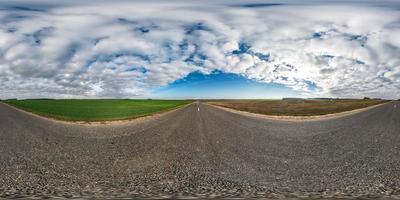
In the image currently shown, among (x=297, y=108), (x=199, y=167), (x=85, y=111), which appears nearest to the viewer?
(x=199, y=167)

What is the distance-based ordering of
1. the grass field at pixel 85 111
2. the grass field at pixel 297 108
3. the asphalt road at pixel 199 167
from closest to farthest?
the asphalt road at pixel 199 167
the grass field at pixel 85 111
the grass field at pixel 297 108

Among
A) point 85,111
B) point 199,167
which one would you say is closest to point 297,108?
point 85,111

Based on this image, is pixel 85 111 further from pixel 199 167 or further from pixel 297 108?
pixel 199 167

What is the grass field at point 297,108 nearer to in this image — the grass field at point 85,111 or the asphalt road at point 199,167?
the grass field at point 85,111

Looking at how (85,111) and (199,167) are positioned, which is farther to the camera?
(85,111)

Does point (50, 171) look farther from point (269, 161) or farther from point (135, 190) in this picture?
point (269, 161)

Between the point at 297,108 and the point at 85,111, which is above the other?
the point at 297,108

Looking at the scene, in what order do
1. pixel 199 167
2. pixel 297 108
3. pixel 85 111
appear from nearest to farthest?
pixel 199 167
pixel 85 111
pixel 297 108

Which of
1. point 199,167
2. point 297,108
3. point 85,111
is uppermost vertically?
point 297,108

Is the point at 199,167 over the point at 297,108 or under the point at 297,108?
under

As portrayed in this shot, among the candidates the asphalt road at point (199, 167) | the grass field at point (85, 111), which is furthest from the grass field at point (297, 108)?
the asphalt road at point (199, 167)

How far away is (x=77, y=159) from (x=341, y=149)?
1066cm

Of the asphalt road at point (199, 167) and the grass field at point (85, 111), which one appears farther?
the grass field at point (85, 111)

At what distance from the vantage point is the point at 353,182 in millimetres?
10594
